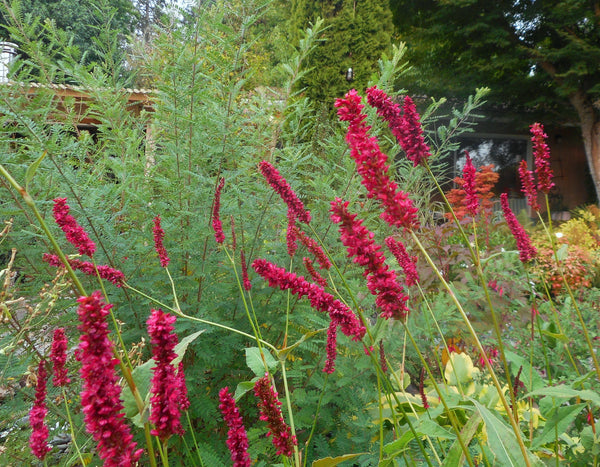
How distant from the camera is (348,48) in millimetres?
11125

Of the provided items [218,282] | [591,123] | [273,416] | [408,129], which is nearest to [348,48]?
[591,123]

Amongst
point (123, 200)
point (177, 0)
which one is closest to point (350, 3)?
point (177, 0)

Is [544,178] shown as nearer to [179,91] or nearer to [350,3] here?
[179,91]

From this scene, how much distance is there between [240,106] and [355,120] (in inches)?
64.0

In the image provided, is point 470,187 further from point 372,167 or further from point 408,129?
point 372,167

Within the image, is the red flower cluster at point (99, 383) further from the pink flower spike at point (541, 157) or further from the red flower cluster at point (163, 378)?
the pink flower spike at point (541, 157)

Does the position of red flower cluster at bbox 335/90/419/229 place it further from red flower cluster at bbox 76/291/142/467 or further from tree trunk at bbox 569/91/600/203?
tree trunk at bbox 569/91/600/203

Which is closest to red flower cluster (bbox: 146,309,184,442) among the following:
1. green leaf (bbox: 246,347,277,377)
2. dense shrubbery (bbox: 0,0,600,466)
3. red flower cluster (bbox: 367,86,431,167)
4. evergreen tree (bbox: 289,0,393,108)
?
green leaf (bbox: 246,347,277,377)

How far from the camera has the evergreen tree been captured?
10.9 m

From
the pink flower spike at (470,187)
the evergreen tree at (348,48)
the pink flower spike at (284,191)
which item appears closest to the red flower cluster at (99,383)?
the pink flower spike at (284,191)

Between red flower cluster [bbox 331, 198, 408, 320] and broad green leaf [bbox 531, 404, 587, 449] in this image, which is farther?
broad green leaf [bbox 531, 404, 587, 449]

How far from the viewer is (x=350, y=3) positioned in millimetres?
11305

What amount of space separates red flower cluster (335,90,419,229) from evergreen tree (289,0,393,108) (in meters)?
10.1

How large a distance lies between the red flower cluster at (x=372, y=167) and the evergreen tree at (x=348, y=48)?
10081mm
